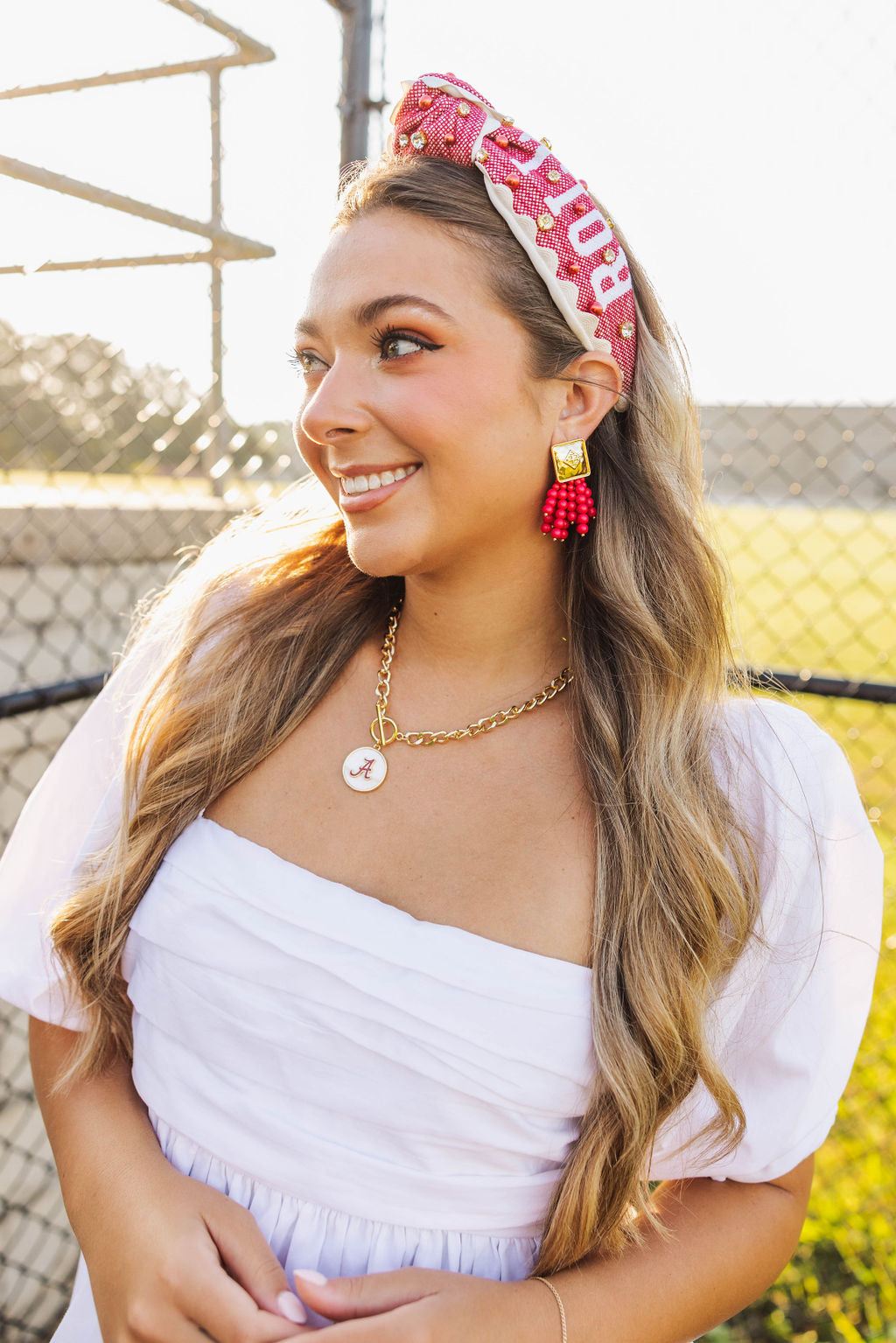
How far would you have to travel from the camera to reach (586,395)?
1.28m

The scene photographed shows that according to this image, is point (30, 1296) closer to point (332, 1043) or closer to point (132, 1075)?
point (132, 1075)

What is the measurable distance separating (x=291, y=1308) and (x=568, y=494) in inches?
40.7

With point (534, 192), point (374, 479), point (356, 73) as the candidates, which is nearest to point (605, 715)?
point (374, 479)

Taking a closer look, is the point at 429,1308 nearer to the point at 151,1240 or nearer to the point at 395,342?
the point at 151,1240

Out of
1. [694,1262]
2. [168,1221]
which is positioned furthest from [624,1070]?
[168,1221]

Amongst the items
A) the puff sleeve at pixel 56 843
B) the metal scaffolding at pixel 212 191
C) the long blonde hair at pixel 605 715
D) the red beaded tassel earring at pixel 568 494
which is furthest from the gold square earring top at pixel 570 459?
the metal scaffolding at pixel 212 191

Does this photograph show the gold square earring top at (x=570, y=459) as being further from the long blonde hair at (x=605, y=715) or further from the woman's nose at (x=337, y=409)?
the woman's nose at (x=337, y=409)

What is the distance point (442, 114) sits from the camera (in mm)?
1228

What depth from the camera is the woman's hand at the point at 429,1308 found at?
978 mm

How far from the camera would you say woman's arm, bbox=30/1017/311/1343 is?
40.8 inches

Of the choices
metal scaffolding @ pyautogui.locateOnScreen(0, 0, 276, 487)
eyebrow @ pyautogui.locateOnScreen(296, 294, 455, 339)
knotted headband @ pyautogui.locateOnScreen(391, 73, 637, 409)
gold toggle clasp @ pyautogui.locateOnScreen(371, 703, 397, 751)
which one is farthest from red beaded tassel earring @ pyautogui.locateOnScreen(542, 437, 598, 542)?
metal scaffolding @ pyautogui.locateOnScreen(0, 0, 276, 487)

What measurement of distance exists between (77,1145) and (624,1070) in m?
0.72

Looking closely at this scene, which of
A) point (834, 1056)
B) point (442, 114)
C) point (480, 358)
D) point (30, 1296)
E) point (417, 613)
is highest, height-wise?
point (442, 114)

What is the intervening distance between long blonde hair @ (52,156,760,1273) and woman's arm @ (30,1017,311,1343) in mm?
105
